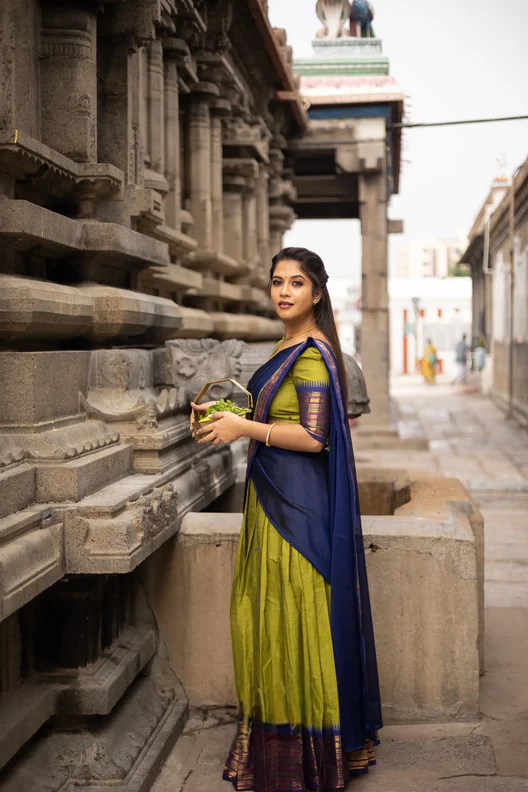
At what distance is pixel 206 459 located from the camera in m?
4.61

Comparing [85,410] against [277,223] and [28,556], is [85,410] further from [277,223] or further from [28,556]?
[277,223]

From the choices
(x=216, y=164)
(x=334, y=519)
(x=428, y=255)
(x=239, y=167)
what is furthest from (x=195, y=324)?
(x=428, y=255)

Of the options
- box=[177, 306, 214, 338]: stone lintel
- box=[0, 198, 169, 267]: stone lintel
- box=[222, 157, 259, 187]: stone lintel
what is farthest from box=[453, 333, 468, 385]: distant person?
box=[0, 198, 169, 267]: stone lintel

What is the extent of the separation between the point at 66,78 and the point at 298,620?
2262 millimetres

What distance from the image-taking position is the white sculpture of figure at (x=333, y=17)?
1296cm

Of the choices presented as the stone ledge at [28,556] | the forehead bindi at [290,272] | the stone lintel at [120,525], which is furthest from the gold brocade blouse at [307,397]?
the stone ledge at [28,556]

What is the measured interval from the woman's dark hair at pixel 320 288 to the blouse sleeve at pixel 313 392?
0.28 ft

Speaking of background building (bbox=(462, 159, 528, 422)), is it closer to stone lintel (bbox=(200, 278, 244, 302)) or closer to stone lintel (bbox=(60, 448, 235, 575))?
stone lintel (bbox=(200, 278, 244, 302))

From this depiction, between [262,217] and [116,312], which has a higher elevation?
[262,217]

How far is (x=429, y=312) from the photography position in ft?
149

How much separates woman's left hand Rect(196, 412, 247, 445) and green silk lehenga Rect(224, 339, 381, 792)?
5.9 inches

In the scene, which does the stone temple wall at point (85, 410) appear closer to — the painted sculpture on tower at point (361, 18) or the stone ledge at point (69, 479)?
the stone ledge at point (69, 479)

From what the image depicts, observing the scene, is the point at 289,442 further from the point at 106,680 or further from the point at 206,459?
the point at 206,459

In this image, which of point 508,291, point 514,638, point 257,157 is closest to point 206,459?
point 514,638
